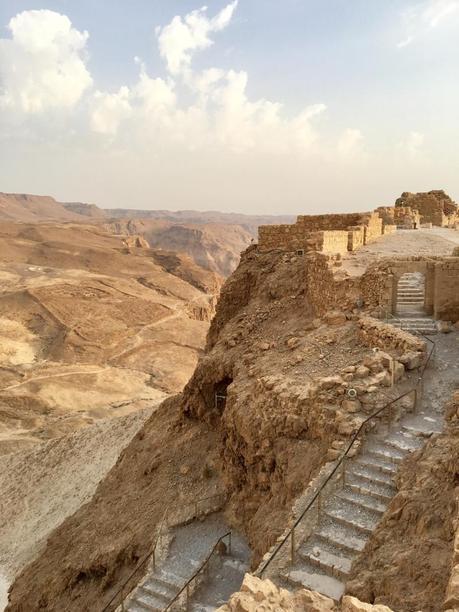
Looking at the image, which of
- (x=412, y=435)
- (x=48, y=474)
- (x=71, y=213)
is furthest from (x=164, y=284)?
(x=71, y=213)

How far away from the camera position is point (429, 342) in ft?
34.7

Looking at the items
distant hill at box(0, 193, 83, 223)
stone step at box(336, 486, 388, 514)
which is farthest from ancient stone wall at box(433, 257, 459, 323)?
distant hill at box(0, 193, 83, 223)

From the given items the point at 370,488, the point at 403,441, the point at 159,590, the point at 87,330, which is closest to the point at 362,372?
the point at 403,441

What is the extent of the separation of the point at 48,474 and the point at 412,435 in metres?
15.4

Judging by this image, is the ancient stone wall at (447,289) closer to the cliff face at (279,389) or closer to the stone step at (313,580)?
the cliff face at (279,389)

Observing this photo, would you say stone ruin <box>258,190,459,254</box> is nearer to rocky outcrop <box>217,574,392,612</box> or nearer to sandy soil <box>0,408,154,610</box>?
sandy soil <box>0,408,154,610</box>

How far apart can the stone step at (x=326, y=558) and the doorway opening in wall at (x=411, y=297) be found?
6.72m

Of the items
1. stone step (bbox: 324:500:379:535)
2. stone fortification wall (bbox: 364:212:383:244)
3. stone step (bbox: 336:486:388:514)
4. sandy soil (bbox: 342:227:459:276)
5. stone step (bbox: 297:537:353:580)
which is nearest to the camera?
stone step (bbox: 297:537:353:580)

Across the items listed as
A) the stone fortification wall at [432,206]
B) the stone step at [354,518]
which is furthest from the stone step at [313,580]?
the stone fortification wall at [432,206]

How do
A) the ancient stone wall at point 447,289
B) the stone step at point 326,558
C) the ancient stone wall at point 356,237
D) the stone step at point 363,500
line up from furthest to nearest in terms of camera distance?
the ancient stone wall at point 356,237, the ancient stone wall at point 447,289, the stone step at point 363,500, the stone step at point 326,558

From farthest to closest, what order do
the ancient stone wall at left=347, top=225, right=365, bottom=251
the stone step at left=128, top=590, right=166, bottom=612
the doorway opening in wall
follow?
the ancient stone wall at left=347, top=225, right=365, bottom=251
the doorway opening in wall
the stone step at left=128, top=590, right=166, bottom=612

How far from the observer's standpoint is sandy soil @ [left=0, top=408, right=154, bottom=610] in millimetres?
16281

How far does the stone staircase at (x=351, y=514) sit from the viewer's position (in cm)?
627

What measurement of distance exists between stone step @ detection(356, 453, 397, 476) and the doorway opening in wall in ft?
17.1
